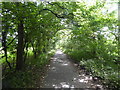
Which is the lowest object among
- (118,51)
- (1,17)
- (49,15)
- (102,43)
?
(118,51)

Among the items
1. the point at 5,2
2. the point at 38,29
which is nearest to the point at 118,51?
the point at 38,29

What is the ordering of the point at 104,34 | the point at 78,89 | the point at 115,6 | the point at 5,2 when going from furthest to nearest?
the point at 104,34 → the point at 115,6 → the point at 78,89 → the point at 5,2

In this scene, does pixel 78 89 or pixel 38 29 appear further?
pixel 38 29

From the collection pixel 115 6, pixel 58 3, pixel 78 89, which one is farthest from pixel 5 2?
pixel 115 6

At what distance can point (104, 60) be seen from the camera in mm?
7281

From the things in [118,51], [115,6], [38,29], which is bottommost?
[118,51]

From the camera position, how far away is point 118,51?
256 inches

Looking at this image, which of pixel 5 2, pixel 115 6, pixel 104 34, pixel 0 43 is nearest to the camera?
pixel 5 2

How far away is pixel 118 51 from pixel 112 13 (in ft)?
8.53

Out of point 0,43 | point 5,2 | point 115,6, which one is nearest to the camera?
point 5,2

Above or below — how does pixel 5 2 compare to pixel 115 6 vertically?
below

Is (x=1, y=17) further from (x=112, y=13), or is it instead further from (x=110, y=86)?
(x=112, y=13)

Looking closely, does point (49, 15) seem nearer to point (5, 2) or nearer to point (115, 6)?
point (5, 2)

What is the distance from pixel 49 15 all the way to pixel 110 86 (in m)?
5.36
